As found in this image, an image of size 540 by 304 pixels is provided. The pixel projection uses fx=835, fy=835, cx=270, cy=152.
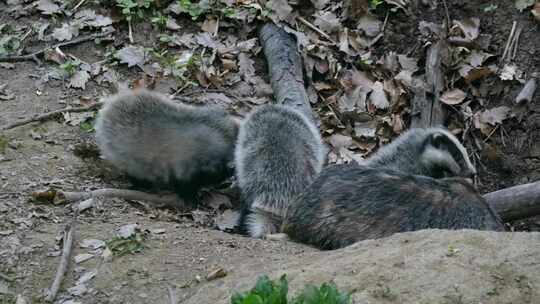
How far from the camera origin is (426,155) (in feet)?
21.0

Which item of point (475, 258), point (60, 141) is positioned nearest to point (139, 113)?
point (60, 141)

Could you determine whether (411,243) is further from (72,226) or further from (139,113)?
(139,113)

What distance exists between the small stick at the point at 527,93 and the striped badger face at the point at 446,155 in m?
0.98

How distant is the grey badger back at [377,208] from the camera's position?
16.7ft

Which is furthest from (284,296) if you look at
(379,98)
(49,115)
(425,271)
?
(379,98)

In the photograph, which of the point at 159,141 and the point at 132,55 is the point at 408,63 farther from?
the point at 159,141

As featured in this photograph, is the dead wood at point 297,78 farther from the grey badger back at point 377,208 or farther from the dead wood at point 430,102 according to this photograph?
the grey badger back at point 377,208

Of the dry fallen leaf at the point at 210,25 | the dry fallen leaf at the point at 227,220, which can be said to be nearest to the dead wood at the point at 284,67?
the dry fallen leaf at the point at 210,25

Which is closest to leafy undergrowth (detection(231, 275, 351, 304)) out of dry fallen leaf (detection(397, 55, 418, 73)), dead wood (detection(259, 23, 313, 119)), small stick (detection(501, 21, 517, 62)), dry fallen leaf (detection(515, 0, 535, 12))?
dead wood (detection(259, 23, 313, 119))

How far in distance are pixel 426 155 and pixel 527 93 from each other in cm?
125

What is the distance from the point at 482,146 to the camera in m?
7.07

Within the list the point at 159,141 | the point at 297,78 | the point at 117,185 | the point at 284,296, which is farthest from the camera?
the point at 297,78

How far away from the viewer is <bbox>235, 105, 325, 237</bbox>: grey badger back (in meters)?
5.86

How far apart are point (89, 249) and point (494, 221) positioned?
251 centimetres
